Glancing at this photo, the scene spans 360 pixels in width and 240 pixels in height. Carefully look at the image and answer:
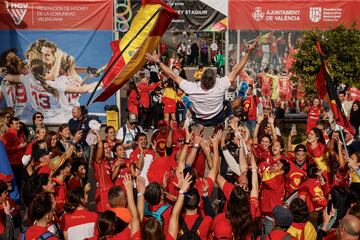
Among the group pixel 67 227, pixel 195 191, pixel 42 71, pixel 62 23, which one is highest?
pixel 62 23

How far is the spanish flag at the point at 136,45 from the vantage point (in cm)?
753

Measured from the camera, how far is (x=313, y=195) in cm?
726

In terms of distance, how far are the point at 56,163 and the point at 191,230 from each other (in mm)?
2821

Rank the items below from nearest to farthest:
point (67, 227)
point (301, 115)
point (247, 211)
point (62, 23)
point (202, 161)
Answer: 1. point (247, 211)
2. point (67, 227)
3. point (202, 161)
4. point (62, 23)
5. point (301, 115)

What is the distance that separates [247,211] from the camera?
17.5 ft

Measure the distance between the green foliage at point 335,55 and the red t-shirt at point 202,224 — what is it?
37.9 ft

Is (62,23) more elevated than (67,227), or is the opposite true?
(62,23)

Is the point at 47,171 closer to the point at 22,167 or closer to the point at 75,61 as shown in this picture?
the point at 22,167

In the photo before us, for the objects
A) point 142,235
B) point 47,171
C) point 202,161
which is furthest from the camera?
point 202,161

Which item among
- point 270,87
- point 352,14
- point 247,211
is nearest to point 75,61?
point 270,87

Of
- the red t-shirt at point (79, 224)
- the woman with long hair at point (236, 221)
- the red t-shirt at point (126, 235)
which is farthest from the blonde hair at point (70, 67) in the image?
the woman with long hair at point (236, 221)

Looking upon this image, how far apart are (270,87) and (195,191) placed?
12.0 m

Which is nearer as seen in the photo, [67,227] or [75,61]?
[67,227]

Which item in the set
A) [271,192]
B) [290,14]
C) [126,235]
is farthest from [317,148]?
[290,14]
